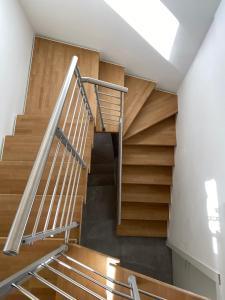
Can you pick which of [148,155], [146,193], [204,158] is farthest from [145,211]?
[204,158]

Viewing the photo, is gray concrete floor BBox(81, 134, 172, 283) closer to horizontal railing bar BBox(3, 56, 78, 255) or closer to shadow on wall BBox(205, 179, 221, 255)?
shadow on wall BBox(205, 179, 221, 255)

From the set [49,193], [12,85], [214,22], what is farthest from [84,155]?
[214,22]

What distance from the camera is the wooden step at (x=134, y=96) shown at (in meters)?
3.36

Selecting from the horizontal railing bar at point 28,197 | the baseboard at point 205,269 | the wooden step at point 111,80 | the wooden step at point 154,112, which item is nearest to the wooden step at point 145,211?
the baseboard at point 205,269

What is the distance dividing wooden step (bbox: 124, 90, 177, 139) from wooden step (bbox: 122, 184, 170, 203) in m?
0.70

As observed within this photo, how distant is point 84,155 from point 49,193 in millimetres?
445

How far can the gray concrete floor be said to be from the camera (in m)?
3.60

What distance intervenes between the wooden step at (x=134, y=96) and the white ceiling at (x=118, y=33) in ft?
0.34

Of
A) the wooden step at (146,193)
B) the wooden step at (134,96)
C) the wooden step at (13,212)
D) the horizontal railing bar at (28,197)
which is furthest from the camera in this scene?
the wooden step at (146,193)

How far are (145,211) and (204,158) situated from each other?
59.9 inches

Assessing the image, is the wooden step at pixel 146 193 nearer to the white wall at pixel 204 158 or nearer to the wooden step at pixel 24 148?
the white wall at pixel 204 158

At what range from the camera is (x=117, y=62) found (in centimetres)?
358

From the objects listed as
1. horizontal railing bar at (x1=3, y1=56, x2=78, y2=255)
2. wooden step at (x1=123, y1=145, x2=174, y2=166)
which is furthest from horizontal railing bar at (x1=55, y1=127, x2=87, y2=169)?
wooden step at (x1=123, y1=145, x2=174, y2=166)

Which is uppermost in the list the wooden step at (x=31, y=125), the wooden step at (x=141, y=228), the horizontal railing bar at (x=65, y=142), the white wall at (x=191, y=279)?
the wooden step at (x=31, y=125)
